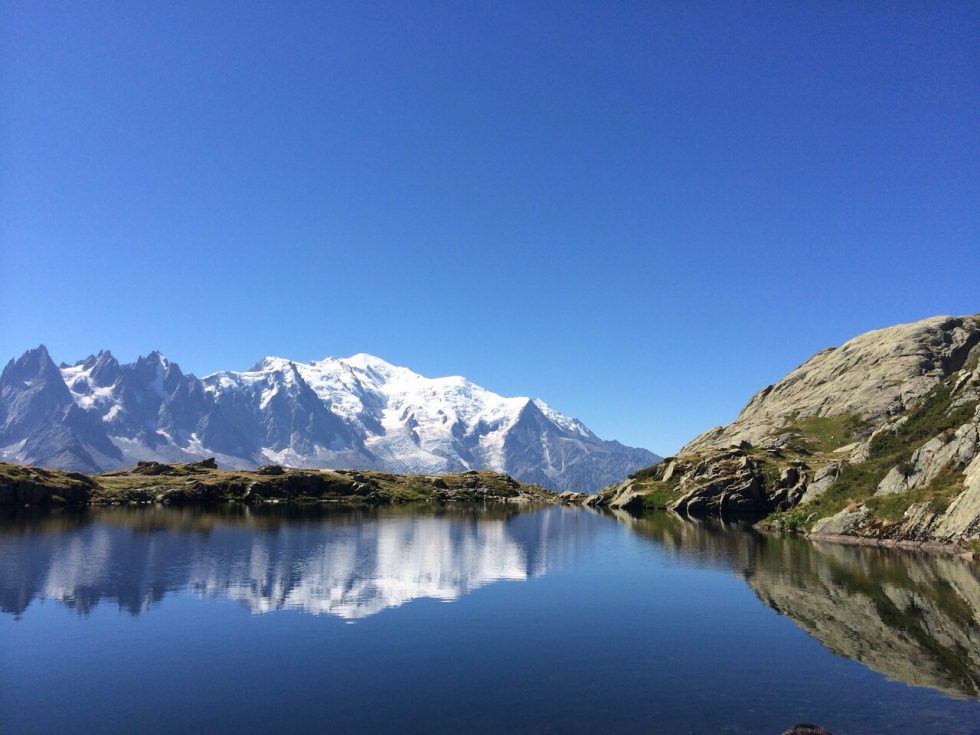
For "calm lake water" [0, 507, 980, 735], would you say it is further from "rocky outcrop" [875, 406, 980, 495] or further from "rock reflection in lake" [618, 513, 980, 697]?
"rocky outcrop" [875, 406, 980, 495]

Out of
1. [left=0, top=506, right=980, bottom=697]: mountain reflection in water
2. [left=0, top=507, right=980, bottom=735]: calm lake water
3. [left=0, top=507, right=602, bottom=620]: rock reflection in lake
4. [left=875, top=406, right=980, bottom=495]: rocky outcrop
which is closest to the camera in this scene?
[left=0, top=507, right=980, bottom=735]: calm lake water

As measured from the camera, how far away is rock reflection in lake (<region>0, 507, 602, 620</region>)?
65250 millimetres

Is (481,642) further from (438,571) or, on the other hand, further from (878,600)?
(878,600)

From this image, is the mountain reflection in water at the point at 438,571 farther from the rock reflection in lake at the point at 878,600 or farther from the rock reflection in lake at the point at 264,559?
the rock reflection in lake at the point at 264,559

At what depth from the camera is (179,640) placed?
48594mm

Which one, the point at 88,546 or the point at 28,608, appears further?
the point at 88,546

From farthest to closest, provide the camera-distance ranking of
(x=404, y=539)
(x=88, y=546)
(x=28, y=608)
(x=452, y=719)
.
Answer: (x=404, y=539), (x=88, y=546), (x=28, y=608), (x=452, y=719)

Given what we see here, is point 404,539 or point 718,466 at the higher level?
point 718,466

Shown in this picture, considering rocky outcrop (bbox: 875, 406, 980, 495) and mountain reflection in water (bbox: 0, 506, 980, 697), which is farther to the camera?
rocky outcrop (bbox: 875, 406, 980, 495)

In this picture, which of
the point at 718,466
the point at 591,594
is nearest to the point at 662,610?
the point at 591,594

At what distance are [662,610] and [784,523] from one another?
3166 inches

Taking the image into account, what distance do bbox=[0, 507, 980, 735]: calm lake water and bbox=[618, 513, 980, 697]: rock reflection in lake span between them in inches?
12.2

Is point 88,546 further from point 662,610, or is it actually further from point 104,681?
point 662,610

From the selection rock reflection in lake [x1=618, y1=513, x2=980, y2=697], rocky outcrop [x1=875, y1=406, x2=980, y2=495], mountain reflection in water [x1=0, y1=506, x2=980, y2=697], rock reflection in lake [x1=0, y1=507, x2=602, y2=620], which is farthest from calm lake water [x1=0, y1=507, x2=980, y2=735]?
rocky outcrop [x1=875, y1=406, x2=980, y2=495]
